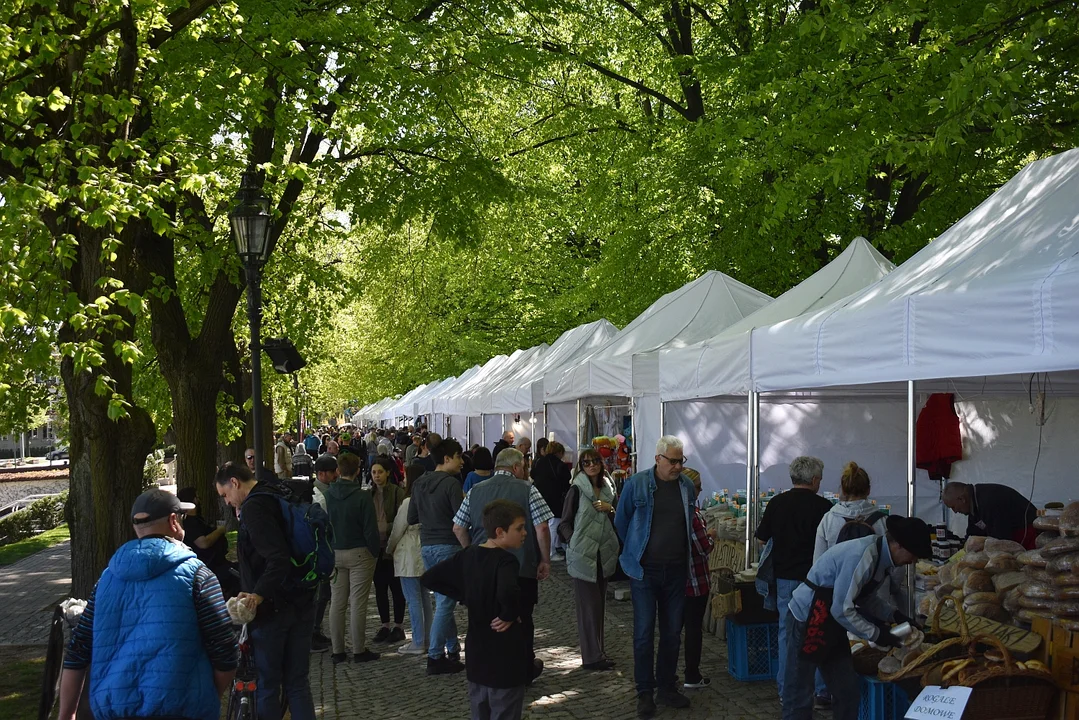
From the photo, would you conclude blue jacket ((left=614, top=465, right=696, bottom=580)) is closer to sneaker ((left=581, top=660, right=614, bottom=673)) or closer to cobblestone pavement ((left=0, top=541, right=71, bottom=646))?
sneaker ((left=581, top=660, right=614, bottom=673))

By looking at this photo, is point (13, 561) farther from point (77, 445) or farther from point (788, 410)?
point (788, 410)

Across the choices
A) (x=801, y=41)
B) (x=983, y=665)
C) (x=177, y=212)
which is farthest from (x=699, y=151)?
(x=983, y=665)

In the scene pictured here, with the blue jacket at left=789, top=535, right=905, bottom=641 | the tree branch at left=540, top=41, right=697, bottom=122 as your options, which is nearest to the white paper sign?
the blue jacket at left=789, top=535, right=905, bottom=641

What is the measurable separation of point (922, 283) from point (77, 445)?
7.71 meters

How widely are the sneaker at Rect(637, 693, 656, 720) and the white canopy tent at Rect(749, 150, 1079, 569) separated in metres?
2.36

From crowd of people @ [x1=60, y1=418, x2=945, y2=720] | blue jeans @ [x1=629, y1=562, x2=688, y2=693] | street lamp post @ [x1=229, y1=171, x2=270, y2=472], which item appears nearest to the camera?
crowd of people @ [x1=60, y1=418, x2=945, y2=720]

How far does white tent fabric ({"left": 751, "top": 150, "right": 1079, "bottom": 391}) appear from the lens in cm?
551

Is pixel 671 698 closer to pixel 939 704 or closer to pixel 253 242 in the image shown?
pixel 939 704

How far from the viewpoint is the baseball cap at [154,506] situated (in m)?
4.51

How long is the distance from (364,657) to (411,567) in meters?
0.98

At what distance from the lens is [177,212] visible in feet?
42.9

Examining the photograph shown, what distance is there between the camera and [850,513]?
7.03m

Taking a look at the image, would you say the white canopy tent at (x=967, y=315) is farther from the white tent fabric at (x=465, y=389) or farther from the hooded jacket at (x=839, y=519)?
the white tent fabric at (x=465, y=389)

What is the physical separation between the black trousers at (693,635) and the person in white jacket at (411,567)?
2669 mm
